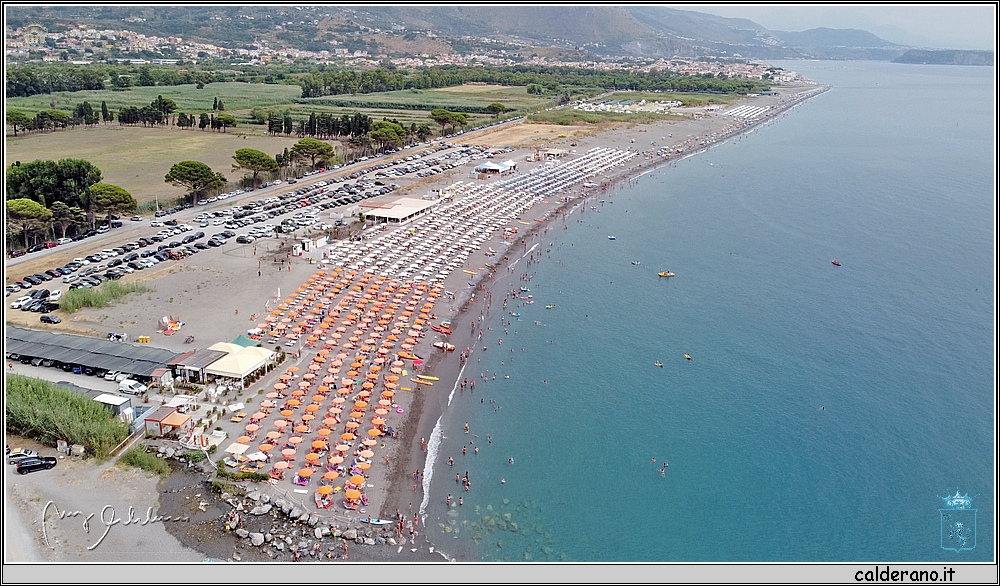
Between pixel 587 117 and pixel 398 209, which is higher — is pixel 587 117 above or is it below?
above

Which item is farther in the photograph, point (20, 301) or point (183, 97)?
point (183, 97)

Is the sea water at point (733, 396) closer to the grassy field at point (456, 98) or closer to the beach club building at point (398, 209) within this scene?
the beach club building at point (398, 209)

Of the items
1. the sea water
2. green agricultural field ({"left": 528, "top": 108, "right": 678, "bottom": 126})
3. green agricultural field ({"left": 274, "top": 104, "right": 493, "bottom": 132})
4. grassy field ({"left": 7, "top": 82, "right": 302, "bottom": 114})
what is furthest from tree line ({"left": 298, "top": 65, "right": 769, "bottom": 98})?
the sea water

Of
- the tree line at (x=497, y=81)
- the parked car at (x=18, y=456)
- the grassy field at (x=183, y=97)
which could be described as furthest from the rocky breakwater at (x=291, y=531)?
the tree line at (x=497, y=81)

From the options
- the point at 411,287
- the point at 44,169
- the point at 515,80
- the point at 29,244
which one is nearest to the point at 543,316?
the point at 411,287

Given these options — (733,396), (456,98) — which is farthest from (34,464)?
(456,98)

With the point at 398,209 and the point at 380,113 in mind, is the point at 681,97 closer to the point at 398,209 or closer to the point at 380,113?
the point at 380,113
